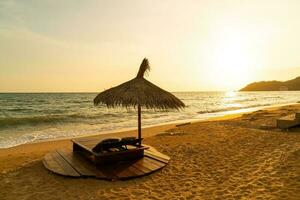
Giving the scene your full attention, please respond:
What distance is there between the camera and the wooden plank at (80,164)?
6.09 meters

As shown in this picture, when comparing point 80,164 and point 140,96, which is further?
point 140,96

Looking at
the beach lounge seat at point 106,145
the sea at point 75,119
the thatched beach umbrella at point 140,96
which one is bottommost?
the sea at point 75,119

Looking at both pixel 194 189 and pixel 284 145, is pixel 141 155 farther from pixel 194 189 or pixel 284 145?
pixel 284 145

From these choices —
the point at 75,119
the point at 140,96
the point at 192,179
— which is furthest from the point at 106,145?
the point at 75,119

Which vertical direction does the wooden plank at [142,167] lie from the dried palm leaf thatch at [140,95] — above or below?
below

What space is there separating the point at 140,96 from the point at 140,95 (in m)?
0.04

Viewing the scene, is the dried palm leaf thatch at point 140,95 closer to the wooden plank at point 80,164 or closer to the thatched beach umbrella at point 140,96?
the thatched beach umbrella at point 140,96

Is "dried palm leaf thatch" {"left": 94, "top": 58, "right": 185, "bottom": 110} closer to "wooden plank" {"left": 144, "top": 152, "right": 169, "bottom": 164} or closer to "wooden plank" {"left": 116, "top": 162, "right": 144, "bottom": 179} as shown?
"wooden plank" {"left": 144, "top": 152, "right": 169, "bottom": 164}

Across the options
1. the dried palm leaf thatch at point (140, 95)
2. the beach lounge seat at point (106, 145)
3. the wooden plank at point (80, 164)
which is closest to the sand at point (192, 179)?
the wooden plank at point (80, 164)

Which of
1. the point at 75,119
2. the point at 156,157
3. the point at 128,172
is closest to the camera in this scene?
the point at 128,172

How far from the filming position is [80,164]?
22.0ft

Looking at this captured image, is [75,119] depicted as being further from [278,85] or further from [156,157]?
[278,85]

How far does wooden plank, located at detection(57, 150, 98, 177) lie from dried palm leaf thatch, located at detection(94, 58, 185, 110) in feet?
5.68

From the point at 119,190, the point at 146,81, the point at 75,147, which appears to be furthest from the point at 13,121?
the point at 119,190
